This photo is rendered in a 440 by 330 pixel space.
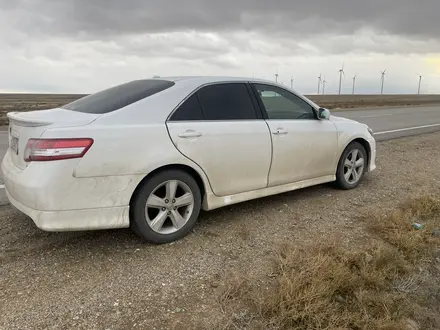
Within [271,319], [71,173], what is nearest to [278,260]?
[271,319]

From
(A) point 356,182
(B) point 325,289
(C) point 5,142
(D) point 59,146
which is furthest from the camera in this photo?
(C) point 5,142

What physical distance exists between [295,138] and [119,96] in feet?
6.90

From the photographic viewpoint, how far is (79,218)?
3.32m

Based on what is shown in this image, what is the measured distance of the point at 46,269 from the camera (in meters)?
3.27

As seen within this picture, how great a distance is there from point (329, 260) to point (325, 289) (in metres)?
0.44

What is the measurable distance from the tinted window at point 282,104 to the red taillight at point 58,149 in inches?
86.6

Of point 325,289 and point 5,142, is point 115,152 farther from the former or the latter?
point 5,142

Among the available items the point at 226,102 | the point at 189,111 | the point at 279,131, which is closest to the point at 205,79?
the point at 226,102

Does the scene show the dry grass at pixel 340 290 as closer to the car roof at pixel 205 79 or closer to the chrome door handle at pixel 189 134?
the chrome door handle at pixel 189 134

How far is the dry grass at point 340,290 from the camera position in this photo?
2.65 metres

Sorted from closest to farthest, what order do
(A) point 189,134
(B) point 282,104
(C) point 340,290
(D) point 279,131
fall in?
(C) point 340,290, (A) point 189,134, (D) point 279,131, (B) point 282,104

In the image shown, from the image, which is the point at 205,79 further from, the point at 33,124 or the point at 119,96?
the point at 33,124

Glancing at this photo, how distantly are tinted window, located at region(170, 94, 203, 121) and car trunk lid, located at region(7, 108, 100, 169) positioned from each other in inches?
29.8

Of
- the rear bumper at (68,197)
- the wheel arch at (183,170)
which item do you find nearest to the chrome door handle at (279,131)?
the wheel arch at (183,170)
